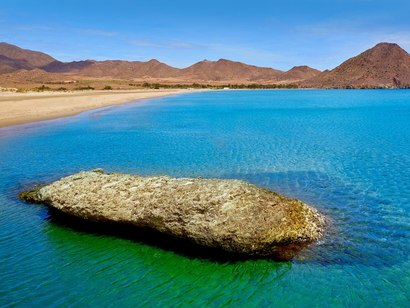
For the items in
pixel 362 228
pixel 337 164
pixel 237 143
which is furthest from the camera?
pixel 237 143

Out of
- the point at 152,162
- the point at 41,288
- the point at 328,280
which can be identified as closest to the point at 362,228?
the point at 328,280

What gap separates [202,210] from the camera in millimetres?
7762

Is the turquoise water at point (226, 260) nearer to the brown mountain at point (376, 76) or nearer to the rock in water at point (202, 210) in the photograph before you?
the rock in water at point (202, 210)

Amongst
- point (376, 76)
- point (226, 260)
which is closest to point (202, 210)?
point (226, 260)

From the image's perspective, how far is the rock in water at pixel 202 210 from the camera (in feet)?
24.3

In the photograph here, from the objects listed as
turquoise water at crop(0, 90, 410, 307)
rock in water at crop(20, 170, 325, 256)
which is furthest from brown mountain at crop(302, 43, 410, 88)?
rock in water at crop(20, 170, 325, 256)

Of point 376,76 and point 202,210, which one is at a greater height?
point 376,76

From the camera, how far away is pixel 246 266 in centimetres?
725

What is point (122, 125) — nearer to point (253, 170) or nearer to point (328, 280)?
point (253, 170)

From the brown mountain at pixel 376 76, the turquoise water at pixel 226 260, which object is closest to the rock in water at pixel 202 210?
the turquoise water at pixel 226 260

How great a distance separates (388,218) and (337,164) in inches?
261

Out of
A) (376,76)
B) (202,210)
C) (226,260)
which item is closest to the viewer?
(226,260)

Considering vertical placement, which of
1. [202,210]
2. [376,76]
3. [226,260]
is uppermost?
[376,76]

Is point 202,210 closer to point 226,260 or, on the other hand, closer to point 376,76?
point 226,260
